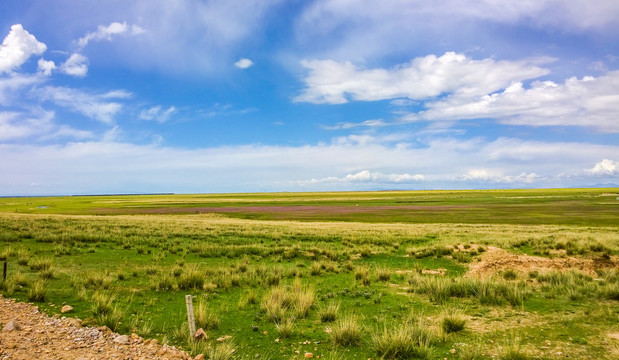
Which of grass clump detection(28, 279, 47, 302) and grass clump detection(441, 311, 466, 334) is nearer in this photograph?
grass clump detection(441, 311, 466, 334)

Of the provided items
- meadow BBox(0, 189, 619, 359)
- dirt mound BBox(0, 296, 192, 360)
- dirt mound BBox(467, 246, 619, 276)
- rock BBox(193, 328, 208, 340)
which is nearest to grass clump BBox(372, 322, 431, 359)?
meadow BBox(0, 189, 619, 359)

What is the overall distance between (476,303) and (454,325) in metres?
3.19

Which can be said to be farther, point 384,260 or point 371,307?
point 384,260

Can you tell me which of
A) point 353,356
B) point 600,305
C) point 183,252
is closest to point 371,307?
point 353,356

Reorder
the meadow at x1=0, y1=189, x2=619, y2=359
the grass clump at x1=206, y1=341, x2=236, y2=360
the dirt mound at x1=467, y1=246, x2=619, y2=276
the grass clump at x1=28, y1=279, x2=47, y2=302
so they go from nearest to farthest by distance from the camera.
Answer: the grass clump at x1=206, y1=341, x2=236, y2=360
the meadow at x1=0, y1=189, x2=619, y2=359
the grass clump at x1=28, y1=279, x2=47, y2=302
the dirt mound at x1=467, y1=246, x2=619, y2=276

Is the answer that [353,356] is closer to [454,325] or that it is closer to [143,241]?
[454,325]

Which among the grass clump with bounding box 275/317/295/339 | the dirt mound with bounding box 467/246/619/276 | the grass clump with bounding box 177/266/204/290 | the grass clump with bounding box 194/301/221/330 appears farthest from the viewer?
the dirt mound with bounding box 467/246/619/276

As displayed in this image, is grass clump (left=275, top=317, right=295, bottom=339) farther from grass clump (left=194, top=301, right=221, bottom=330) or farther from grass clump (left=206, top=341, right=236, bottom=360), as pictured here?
grass clump (left=194, top=301, right=221, bottom=330)

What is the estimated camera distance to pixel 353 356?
7750 millimetres

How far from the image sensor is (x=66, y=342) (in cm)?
743

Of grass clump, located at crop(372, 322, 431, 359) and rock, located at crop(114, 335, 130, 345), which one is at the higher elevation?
rock, located at crop(114, 335, 130, 345)

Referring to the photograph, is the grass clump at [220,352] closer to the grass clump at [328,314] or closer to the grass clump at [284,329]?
the grass clump at [284,329]

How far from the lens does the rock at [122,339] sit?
7.61 meters

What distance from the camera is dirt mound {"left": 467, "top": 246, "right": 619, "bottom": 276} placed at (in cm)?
1714
